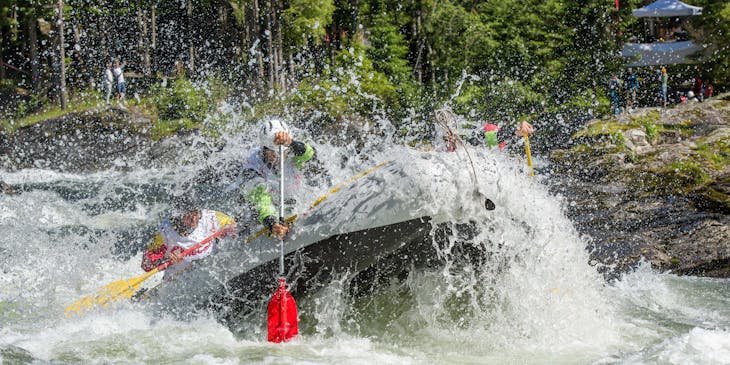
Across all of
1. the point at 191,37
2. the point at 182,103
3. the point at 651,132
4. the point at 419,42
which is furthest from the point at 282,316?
the point at 191,37

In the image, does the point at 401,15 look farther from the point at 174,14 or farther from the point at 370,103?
the point at 174,14

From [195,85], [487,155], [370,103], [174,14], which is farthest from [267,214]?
[174,14]

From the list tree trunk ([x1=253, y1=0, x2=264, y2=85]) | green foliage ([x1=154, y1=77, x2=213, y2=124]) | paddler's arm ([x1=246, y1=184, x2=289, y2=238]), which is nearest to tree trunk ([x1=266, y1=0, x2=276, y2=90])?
tree trunk ([x1=253, y1=0, x2=264, y2=85])

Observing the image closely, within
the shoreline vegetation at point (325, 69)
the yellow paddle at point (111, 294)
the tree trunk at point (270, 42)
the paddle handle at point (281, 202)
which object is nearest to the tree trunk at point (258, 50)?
the shoreline vegetation at point (325, 69)

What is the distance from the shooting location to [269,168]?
7.40 meters

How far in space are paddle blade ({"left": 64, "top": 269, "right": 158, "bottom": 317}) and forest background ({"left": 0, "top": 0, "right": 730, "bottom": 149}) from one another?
17987 millimetres

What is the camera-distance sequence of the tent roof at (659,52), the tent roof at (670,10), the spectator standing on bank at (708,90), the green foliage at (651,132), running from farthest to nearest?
the tent roof at (659,52)
the tent roof at (670,10)
the spectator standing on bank at (708,90)
the green foliage at (651,132)

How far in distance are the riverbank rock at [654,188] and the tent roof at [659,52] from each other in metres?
7.58

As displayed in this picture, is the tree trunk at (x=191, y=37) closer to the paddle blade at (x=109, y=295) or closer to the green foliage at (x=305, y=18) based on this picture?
the green foliage at (x=305, y=18)

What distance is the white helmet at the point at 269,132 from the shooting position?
23.5 ft

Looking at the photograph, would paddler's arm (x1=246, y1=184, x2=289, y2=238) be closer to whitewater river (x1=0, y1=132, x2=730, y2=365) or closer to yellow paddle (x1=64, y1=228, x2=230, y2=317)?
whitewater river (x1=0, y1=132, x2=730, y2=365)

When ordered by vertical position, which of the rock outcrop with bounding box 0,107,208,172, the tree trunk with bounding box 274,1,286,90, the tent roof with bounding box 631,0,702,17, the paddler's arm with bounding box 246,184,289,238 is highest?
the paddler's arm with bounding box 246,184,289,238

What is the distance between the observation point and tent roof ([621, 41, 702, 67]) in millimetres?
27844

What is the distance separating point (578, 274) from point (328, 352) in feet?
7.72
